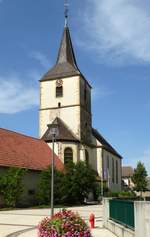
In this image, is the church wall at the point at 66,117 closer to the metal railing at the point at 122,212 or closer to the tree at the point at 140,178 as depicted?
the tree at the point at 140,178

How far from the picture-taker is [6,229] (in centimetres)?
1727

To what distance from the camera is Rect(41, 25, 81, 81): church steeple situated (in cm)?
5800

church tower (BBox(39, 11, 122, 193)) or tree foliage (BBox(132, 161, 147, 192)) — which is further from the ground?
church tower (BBox(39, 11, 122, 193))

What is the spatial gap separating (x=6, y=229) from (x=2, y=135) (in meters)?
25.7

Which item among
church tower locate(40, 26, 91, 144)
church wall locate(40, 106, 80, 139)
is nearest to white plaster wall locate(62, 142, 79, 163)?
church tower locate(40, 26, 91, 144)

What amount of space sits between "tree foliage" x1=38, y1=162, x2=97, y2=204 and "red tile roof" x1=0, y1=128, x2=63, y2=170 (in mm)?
2714

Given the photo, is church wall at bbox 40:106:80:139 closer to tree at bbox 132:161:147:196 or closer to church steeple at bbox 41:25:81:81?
church steeple at bbox 41:25:81:81

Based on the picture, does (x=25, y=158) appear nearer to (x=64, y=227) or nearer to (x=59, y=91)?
(x=59, y=91)

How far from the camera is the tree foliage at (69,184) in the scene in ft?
127

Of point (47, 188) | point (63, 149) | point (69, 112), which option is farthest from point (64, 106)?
point (47, 188)

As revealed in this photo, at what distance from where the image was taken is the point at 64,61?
59.1 meters

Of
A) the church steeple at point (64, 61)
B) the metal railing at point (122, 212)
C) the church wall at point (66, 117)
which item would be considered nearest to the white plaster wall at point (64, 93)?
the church wall at point (66, 117)

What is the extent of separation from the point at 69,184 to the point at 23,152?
21.5ft

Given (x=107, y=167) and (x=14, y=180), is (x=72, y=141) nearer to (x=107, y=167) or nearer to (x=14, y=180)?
(x=107, y=167)
